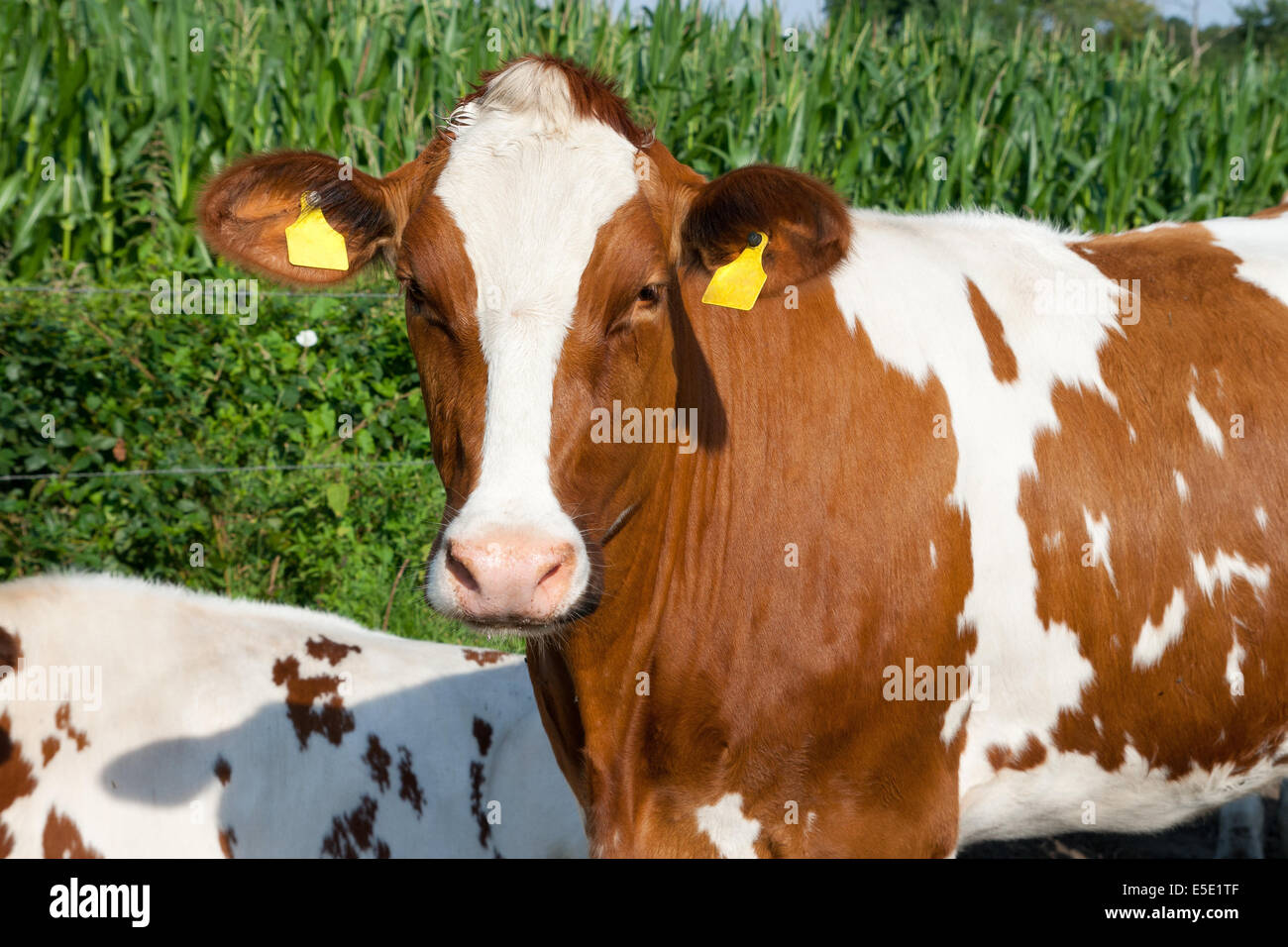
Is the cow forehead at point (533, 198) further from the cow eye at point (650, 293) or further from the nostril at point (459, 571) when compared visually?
the nostril at point (459, 571)

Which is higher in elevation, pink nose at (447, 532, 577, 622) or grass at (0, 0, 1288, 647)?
grass at (0, 0, 1288, 647)

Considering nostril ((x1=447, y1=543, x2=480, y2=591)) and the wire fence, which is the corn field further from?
nostril ((x1=447, y1=543, x2=480, y2=591))

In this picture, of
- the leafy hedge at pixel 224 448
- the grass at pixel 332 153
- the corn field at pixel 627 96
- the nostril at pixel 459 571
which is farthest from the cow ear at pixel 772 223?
the corn field at pixel 627 96

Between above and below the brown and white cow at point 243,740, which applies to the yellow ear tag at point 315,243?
above

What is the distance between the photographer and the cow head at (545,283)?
2037 millimetres

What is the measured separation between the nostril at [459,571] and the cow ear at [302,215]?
90 cm

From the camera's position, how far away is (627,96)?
6.36m

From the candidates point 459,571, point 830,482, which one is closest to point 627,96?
point 830,482

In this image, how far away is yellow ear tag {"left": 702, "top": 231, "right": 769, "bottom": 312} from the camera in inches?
96.9

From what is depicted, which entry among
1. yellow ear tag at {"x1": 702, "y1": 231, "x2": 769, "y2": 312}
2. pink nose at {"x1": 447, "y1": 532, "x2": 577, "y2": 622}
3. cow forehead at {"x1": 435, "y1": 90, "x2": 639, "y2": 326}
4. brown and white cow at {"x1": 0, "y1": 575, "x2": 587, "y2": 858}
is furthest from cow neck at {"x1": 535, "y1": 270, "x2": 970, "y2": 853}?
brown and white cow at {"x1": 0, "y1": 575, "x2": 587, "y2": 858}

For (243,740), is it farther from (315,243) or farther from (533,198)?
(533,198)

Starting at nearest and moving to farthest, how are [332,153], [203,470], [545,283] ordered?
[545,283] → [203,470] → [332,153]

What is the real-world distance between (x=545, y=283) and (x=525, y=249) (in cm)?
8

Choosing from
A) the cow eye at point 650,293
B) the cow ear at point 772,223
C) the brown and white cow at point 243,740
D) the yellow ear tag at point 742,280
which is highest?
the cow ear at point 772,223
